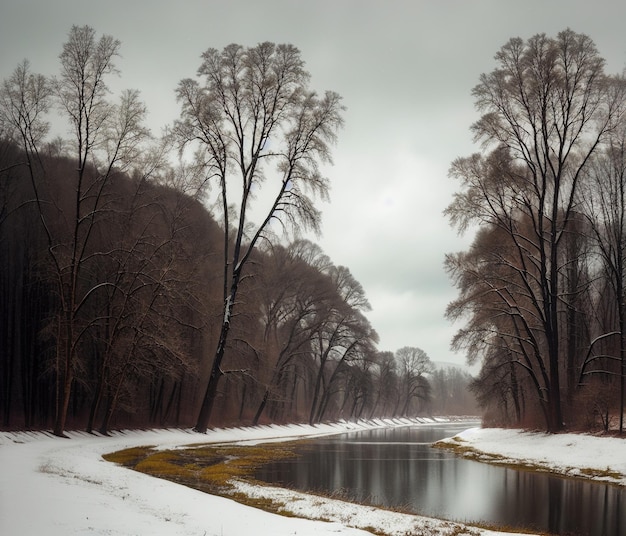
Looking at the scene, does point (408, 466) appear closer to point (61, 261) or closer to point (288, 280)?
point (61, 261)

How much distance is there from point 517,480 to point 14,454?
1654 centimetres

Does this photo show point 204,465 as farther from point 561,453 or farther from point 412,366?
point 412,366

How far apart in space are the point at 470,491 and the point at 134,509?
35.3 ft

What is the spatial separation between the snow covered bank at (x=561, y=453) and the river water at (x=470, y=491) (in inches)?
48.2

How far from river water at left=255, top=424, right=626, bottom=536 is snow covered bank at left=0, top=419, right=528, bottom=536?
2.08 meters

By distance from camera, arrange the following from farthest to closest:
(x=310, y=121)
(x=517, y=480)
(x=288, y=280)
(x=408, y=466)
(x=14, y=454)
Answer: (x=288, y=280)
(x=310, y=121)
(x=408, y=466)
(x=517, y=480)
(x=14, y=454)

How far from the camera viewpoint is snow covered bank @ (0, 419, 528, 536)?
316 inches

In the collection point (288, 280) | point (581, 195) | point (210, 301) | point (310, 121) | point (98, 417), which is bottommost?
point (98, 417)

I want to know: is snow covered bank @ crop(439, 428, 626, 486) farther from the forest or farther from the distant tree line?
the forest

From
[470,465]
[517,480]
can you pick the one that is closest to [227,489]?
[517,480]

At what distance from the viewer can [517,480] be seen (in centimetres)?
1861

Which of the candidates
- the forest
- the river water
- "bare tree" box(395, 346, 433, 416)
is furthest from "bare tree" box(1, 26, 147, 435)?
"bare tree" box(395, 346, 433, 416)

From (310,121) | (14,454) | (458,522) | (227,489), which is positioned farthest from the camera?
(310,121)

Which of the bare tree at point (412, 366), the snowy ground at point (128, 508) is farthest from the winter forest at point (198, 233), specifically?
the bare tree at point (412, 366)
